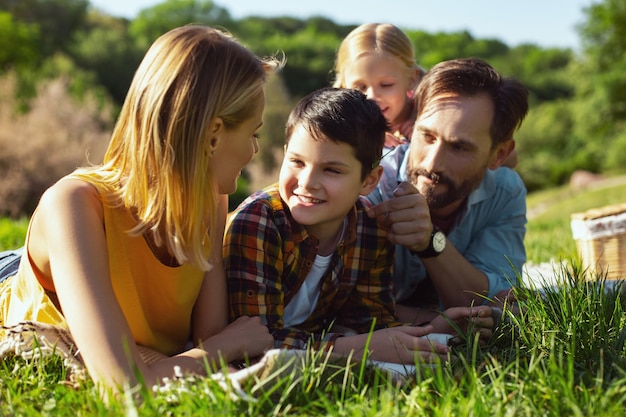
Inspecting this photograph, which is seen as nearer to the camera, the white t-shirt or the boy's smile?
the boy's smile

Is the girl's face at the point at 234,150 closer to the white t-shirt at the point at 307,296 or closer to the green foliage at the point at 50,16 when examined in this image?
the white t-shirt at the point at 307,296

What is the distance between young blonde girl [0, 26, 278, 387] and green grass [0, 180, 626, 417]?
20 cm

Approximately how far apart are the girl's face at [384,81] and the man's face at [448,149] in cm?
68

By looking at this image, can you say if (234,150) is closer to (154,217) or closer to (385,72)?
(154,217)

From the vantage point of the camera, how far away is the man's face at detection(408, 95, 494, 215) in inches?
142

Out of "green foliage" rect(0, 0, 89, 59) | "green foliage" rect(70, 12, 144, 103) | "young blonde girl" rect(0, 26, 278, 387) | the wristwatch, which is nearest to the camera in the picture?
"young blonde girl" rect(0, 26, 278, 387)

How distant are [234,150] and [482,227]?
72.4 inches

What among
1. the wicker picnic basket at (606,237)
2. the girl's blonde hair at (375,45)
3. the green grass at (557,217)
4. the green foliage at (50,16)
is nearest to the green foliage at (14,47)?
the green foliage at (50,16)

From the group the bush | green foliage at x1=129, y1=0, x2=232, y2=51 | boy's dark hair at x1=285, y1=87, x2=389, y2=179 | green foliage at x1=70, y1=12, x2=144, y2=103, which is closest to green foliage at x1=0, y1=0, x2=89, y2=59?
green foliage at x1=70, y1=12, x2=144, y2=103

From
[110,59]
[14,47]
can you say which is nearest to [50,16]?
[110,59]

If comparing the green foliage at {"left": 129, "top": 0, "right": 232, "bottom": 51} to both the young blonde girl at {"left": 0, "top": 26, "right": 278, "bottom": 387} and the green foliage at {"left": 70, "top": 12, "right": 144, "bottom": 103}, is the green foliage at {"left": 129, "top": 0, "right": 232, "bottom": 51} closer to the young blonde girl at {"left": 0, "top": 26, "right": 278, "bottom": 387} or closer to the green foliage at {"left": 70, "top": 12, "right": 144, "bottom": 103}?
the green foliage at {"left": 70, "top": 12, "right": 144, "bottom": 103}

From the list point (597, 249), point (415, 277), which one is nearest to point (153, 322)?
point (415, 277)

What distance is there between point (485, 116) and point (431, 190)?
0.54 metres

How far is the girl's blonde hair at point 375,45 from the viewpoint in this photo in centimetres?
447
